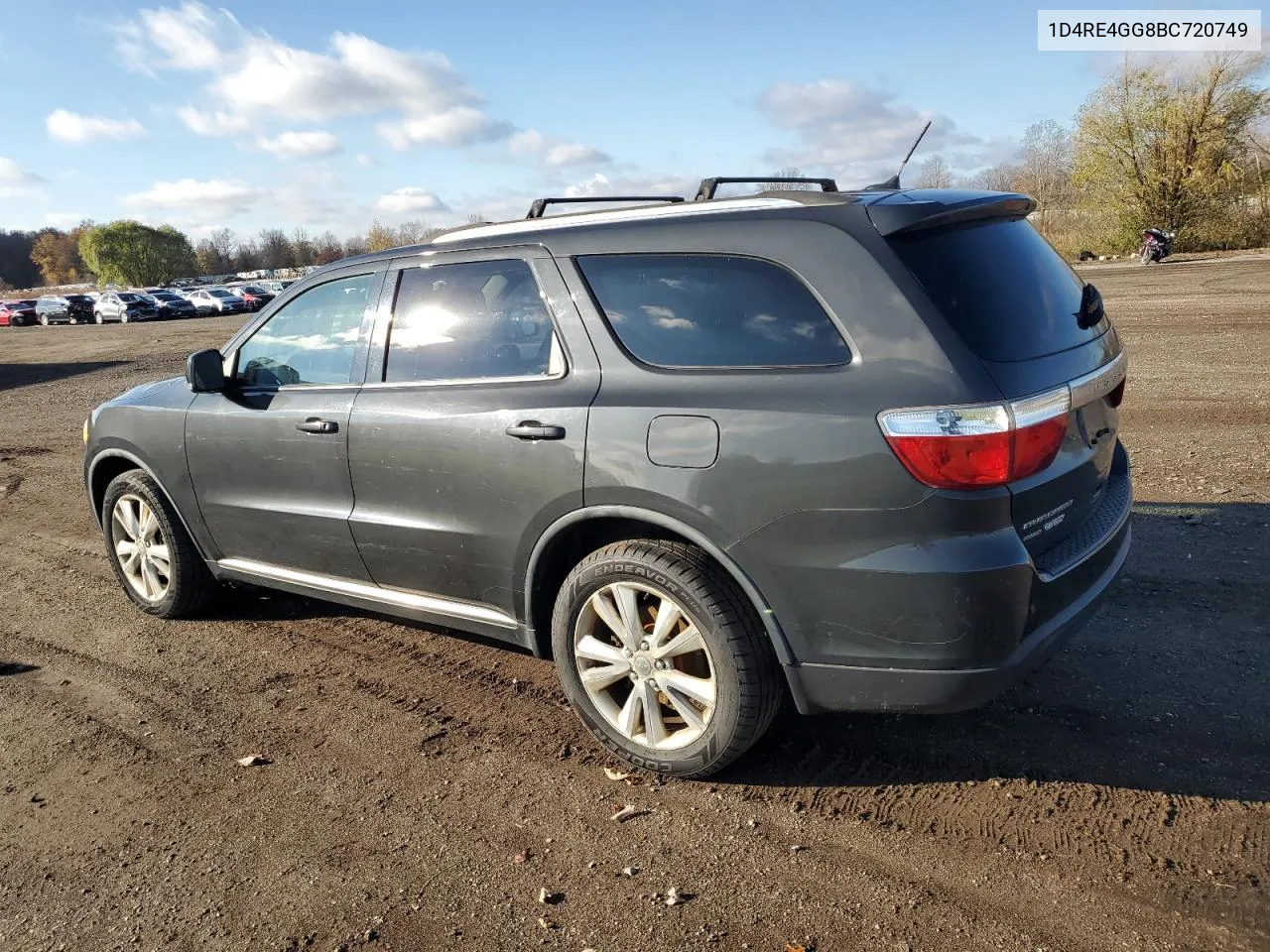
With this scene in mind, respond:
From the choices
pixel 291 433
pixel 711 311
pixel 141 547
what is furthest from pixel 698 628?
pixel 141 547

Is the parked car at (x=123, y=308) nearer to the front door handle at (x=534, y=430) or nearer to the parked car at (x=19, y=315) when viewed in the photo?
the parked car at (x=19, y=315)

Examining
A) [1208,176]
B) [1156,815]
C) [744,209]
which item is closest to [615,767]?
[1156,815]

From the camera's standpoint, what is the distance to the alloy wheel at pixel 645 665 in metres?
3.15

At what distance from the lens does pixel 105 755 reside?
3.72m

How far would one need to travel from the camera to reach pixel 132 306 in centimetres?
4875

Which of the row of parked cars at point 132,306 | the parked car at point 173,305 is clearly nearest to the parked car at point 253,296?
the row of parked cars at point 132,306

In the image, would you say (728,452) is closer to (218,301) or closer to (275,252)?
(218,301)

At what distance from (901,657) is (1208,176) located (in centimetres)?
4544

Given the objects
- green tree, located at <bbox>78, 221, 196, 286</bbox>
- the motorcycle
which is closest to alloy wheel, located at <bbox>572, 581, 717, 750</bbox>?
the motorcycle

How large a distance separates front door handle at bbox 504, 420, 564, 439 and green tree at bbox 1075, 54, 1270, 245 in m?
44.9

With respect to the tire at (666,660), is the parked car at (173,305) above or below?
above

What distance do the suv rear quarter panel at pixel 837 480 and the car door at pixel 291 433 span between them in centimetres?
159

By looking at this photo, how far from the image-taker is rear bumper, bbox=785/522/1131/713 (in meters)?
2.77

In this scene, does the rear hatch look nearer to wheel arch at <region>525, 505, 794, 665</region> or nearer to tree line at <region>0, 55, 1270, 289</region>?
wheel arch at <region>525, 505, 794, 665</region>
